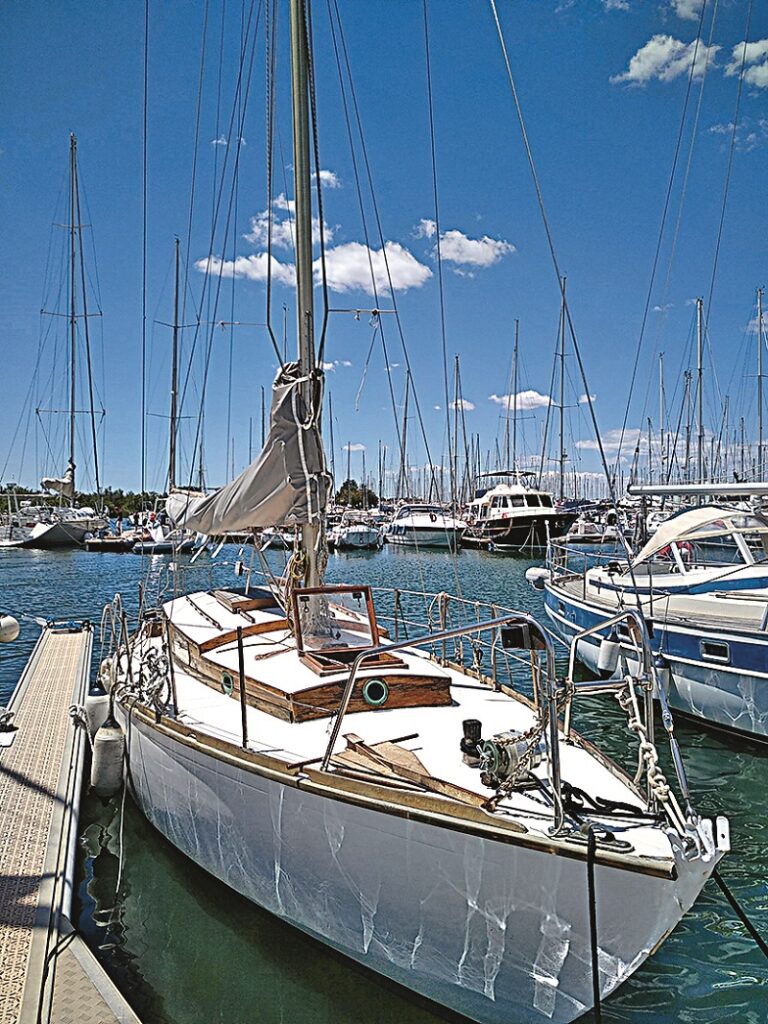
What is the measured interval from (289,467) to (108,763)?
3.92 meters

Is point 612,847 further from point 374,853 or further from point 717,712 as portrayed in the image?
point 717,712

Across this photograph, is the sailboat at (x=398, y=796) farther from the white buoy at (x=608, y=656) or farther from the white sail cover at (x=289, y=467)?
the white buoy at (x=608, y=656)

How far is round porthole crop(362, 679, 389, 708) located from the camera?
6.51 meters

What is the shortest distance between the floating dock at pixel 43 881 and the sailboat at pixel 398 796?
0.93 m

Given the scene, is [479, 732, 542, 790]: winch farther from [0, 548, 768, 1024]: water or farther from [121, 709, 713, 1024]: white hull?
[0, 548, 768, 1024]: water

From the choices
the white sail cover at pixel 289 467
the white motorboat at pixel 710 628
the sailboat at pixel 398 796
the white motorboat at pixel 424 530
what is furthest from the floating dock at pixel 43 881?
the white motorboat at pixel 424 530

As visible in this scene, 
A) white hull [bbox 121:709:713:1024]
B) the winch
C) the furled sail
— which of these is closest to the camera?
white hull [bbox 121:709:713:1024]

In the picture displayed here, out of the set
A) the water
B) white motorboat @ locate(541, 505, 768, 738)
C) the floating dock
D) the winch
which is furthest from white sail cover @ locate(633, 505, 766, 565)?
the floating dock

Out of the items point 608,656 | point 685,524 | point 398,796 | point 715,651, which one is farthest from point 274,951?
point 685,524

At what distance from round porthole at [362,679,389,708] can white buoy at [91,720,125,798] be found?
11.3ft

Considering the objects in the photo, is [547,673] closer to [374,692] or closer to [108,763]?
[374,692]

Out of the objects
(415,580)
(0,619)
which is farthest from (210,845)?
(415,580)

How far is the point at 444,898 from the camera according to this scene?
4.45 m

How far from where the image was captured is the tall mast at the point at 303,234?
7.91 meters
